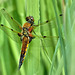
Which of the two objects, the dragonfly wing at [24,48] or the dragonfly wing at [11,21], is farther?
Answer: the dragonfly wing at [11,21]

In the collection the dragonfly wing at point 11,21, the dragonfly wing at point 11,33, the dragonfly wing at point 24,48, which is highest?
the dragonfly wing at point 11,21

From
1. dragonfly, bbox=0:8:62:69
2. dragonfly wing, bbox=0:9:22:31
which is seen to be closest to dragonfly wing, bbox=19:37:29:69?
dragonfly, bbox=0:8:62:69

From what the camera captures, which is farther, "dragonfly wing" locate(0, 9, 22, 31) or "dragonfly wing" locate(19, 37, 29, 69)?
"dragonfly wing" locate(0, 9, 22, 31)

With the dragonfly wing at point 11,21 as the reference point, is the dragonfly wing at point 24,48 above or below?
below

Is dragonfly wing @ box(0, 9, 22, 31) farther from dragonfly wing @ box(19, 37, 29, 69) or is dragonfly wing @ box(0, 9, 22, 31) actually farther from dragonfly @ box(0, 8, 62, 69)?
dragonfly wing @ box(19, 37, 29, 69)

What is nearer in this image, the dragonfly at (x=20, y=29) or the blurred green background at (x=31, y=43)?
the blurred green background at (x=31, y=43)

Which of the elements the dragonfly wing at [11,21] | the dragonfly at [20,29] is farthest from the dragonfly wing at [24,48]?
the dragonfly wing at [11,21]

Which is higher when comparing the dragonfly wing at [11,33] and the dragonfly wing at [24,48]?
the dragonfly wing at [11,33]

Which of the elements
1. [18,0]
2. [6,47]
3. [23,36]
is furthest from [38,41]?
[18,0]

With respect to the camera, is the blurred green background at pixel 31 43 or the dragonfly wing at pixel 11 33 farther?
the dragonfly wing at pixel 11 33

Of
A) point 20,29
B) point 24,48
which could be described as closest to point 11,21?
point 20,29

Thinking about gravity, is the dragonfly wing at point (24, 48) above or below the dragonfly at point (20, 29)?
below

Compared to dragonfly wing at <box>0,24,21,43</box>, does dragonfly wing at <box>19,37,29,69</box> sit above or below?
below

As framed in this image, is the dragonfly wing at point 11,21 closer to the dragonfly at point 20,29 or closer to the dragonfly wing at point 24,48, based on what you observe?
the dragonfly at point 20,29
